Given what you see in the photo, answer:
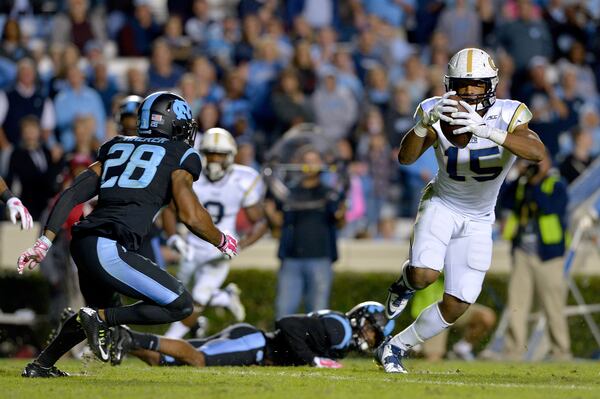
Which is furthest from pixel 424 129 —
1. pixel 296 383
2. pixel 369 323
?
pixel 369 323

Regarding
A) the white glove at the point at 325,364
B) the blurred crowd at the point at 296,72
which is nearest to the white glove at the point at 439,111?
the white glove at the point at 325,364

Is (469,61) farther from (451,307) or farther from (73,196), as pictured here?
(73,196)

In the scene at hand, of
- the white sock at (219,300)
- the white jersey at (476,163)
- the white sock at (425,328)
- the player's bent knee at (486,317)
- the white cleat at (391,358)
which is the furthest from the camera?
the player's bent knee at (486,317)

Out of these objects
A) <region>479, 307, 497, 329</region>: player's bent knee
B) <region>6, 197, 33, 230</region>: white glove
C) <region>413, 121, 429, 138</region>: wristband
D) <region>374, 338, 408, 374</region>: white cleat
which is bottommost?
<region>479, 307, 497, 329</region>: player's bent knee

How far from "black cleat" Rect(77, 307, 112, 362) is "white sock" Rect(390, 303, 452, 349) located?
2.01 m

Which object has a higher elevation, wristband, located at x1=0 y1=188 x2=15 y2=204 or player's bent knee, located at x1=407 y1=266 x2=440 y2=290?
wristband, located at x1=0 y1=188 x2=15 y2=204

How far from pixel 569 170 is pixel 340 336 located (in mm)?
5504

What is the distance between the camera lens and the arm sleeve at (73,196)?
7.55 m

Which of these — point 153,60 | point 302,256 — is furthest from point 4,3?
point 302,256

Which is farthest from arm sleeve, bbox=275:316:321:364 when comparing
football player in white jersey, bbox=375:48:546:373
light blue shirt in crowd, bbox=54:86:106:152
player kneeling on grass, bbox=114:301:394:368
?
light blue shirt in crowd, bbox=54:86:106:152

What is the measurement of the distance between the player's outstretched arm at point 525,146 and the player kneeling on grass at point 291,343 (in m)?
1.92

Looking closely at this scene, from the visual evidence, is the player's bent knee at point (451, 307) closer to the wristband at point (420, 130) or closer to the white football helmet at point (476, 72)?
the wristband at point (420, 130)

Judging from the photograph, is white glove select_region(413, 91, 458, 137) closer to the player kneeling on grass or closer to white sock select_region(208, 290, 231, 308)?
the player kneeling on grass

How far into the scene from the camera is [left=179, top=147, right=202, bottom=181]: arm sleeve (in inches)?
299
